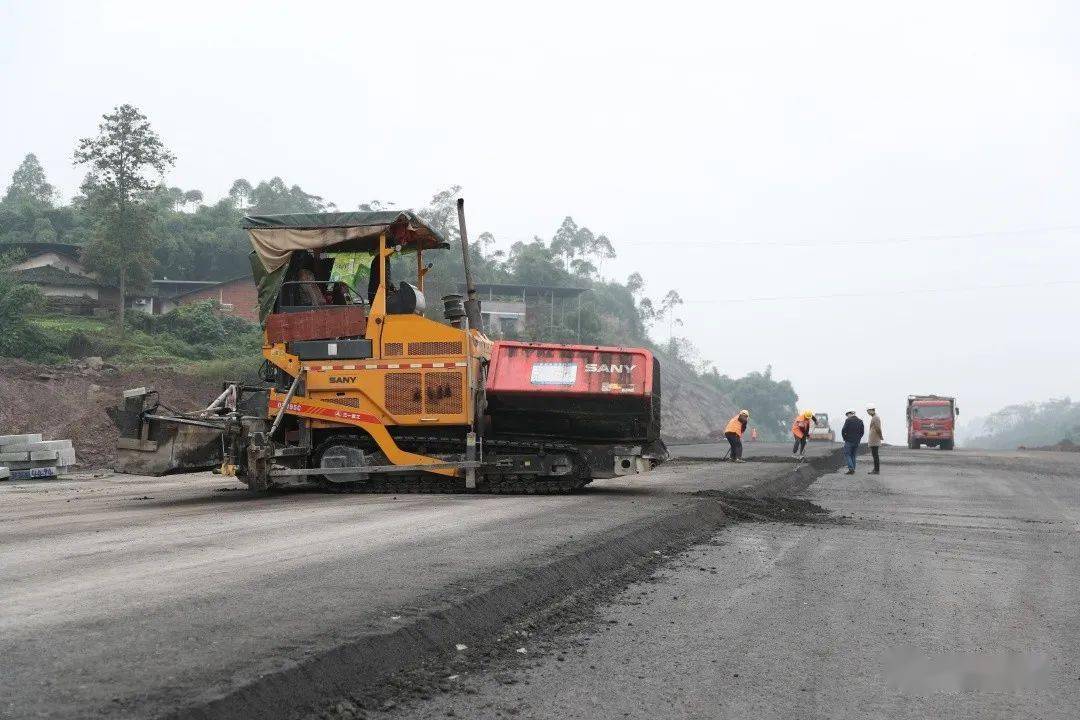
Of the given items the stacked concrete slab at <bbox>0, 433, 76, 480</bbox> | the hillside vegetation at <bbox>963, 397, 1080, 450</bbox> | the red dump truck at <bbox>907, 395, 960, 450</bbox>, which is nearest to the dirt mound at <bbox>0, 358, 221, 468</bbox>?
the stacked concrete slab at <bbox>0, 433, 76, 480</bbox>

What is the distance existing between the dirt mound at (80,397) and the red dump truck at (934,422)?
35.3m

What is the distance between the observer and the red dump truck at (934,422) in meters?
54.9

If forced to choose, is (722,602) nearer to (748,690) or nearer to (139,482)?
(748,690)

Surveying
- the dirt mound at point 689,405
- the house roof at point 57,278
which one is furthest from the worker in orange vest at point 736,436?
the dirt mound at point 689,405

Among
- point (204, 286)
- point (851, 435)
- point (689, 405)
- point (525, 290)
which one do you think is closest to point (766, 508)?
point (851, 435)

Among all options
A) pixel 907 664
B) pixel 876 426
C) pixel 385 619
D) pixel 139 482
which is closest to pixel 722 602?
pixel 907 664

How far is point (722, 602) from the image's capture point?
300 inches

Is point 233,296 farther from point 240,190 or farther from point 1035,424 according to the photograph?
point 1035,424

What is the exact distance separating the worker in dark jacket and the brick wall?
145ft

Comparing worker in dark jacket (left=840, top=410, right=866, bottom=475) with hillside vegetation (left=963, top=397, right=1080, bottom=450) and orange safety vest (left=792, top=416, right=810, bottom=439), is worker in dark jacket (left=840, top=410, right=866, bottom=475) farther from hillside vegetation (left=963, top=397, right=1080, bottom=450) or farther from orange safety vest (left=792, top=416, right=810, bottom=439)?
hillside vegetation (left=963, top=397, right=1080, bottom=450)

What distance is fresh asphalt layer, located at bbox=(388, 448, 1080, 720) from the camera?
5.09 meters

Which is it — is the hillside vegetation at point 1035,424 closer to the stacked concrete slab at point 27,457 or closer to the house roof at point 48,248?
the house roof at point 48,248

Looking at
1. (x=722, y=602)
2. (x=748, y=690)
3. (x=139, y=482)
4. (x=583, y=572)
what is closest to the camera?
(x=748, y=690)

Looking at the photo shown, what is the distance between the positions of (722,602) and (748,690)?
2.34 metres
